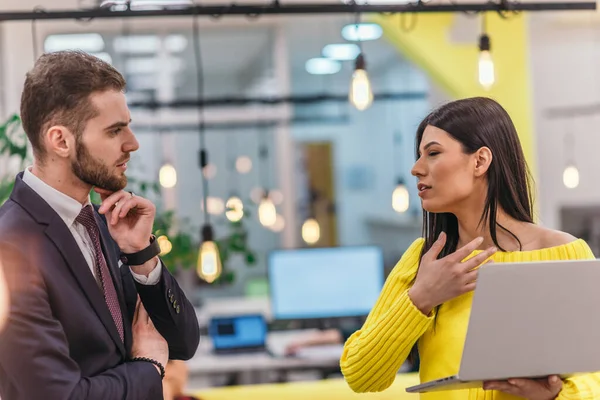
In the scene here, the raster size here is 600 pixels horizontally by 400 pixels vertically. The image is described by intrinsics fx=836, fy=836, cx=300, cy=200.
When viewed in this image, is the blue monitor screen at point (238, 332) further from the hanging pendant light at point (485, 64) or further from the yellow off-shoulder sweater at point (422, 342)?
the yellow off-shoulder sweater at point (422, 342)

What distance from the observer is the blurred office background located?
5.33m

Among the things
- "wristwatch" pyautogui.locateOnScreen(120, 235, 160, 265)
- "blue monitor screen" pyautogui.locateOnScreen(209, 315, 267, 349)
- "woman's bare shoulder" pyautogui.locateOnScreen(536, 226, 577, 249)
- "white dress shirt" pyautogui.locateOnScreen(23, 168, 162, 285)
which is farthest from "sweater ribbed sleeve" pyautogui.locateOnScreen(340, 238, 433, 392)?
"blue monitor screen" pyautogui.locateOnScreen(209, 315, 267, 349)

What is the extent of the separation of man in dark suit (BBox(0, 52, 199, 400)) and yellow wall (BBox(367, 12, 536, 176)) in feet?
16.3

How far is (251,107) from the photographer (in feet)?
Result: 32.6

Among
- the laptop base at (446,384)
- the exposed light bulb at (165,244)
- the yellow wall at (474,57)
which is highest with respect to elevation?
the yellow wall at (474,57)

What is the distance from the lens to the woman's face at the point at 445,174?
6.85 feet

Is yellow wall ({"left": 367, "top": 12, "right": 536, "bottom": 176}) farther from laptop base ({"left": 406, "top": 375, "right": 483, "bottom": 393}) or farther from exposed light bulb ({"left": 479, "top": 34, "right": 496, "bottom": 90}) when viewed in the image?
laptop base ({"left": 406, "top": 375, "right": 483, "bottom": 393})

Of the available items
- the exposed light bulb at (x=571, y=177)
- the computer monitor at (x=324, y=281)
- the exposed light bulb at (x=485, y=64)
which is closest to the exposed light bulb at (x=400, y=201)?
the computer monitor at (x=324, y=281)

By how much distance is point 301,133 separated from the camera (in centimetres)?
1306

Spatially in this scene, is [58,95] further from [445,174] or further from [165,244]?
[165,244]

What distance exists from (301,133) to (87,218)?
11223mm

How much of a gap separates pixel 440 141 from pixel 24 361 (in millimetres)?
1111

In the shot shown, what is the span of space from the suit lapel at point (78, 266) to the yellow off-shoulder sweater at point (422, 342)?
0.65m

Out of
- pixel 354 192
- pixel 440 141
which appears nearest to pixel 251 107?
pixel 354 192
